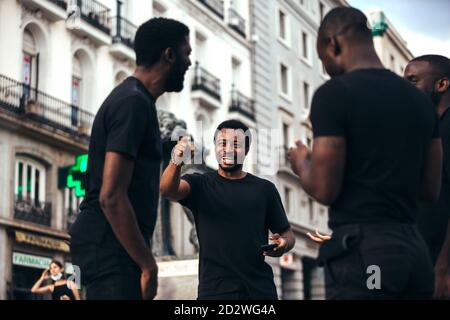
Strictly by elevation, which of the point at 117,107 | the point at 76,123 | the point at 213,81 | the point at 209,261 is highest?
the point at 213,81

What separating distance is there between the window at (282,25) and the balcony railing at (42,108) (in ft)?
51.4

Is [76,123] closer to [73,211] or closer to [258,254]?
[73,211]

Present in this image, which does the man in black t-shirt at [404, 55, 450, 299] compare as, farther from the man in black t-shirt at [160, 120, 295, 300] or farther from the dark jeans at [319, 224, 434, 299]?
the man in black t-shirt at [160, 120, 295, 300]

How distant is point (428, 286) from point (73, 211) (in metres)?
20.8

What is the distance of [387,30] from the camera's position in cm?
4925

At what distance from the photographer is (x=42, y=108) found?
22.4 m

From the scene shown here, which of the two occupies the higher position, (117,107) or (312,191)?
(117,107)

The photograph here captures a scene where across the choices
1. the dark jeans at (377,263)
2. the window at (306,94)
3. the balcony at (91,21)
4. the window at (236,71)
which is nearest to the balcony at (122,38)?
the balcony at (91,21)

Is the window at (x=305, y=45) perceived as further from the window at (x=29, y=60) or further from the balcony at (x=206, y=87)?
the window at (x=29, y=60)

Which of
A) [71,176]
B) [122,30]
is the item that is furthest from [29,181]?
[122,30]

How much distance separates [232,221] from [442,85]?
4.79 ft

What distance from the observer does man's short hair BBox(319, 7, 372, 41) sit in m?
3.68
